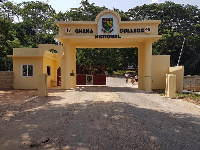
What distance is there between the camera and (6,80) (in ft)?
55.4

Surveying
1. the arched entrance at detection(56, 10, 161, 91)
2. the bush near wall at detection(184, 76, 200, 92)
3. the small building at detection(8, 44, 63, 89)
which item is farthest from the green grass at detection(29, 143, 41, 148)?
the bush near wall at detection(184, 76, 200, 92)

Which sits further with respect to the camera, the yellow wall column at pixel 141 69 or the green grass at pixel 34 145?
the yellow wall column at pixel 141 69

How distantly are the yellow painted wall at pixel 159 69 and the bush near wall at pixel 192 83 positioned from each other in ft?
8.92

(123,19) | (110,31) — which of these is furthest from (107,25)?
(123,19)

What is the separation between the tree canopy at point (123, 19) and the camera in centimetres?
3528

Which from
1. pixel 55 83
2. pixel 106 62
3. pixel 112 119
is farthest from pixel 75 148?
pixel 106 62

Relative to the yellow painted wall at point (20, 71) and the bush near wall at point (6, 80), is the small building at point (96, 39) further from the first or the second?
the bush near wall at point (6, 80)

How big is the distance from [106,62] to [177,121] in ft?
93.7

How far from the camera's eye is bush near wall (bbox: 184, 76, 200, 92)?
1797 cm

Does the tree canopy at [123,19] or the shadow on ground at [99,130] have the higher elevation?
the tree canopy at [123,19]

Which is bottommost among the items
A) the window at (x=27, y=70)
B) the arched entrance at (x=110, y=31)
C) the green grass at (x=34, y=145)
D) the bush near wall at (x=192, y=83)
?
the green grass at (x=34, y=145)

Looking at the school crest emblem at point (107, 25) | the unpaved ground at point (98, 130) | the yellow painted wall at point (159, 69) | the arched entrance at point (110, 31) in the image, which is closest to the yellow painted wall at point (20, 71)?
the arched entrance at point (110, 31)

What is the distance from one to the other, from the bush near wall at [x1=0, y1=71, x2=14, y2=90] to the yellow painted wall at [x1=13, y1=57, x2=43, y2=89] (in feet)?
1.13

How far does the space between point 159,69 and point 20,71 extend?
12.3m
